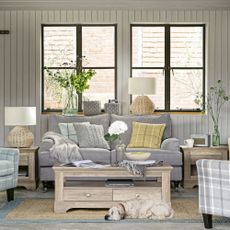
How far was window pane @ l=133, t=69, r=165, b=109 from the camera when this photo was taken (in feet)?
28.7

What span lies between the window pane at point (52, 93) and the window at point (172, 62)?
1.22 meters

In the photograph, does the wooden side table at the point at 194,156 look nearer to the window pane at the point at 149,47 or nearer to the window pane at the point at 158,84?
the window pane at the point at 158,84

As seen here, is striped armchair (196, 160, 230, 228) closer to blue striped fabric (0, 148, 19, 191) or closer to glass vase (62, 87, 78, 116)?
blue striped fabric (0, 148, 19, 191)

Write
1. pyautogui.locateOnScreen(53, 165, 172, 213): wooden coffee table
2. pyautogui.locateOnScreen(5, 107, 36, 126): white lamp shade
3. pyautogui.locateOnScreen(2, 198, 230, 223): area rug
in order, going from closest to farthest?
pyautogui.locateOnScreen(2, 198, 230, 223): area rug < pyautogui.locateOnScreen(53, 165, 172, 213): wooden coffee table < pyautogui.locateOnScreen(5, 107, 36, 126): white lamp shade

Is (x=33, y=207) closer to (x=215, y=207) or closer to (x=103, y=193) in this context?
(x=103, y=193)

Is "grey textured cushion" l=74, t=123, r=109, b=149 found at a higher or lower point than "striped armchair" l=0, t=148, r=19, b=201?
higher

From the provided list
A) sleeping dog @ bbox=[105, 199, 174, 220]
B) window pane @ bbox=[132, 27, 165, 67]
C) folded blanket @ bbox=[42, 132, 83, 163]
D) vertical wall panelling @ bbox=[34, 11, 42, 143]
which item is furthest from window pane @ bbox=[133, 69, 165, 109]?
sleeping dog @ bbox=[105, 199, 174, 220]

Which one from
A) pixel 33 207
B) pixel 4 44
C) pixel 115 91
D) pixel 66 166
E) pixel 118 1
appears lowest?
pixel 33 207

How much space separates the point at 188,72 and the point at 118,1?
5.08ft

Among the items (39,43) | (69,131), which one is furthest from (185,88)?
(39,43)

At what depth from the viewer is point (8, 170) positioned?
636cm

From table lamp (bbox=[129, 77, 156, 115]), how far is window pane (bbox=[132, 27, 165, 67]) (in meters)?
0.72

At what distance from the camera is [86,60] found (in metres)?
8.77

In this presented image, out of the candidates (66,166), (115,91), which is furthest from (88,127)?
(66,166)
